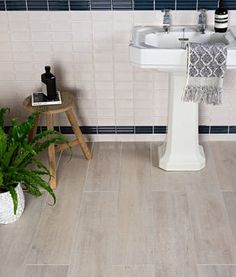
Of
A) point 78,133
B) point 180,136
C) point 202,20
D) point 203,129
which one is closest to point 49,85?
point 78,133

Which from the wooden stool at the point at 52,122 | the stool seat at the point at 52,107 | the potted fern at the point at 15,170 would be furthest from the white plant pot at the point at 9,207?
the stool seat at the point at 52,107

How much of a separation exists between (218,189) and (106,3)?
51.4 inches

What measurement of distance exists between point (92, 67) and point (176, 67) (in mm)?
749

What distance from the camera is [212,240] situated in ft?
8.02

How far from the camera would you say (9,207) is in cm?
256

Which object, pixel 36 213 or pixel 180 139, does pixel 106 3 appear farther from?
pixel 36 213

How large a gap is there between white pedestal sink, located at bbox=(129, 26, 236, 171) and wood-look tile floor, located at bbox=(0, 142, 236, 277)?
99 millimetres

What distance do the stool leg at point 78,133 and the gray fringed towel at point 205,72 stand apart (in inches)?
29.5

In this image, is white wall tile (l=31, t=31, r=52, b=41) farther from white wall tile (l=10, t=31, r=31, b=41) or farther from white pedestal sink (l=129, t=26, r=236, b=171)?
white pedestal sink (l=129, t=26, r=236, b=171)

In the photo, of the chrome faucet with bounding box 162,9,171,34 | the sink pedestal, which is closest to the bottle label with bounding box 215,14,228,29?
the chrome faucet with bounding box 162,9,171,34

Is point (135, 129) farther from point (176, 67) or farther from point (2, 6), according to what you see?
point (2, 6)

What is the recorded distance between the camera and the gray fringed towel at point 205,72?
2.49m

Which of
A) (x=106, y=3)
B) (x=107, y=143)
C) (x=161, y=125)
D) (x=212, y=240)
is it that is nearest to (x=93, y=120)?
(x=107, y=143)

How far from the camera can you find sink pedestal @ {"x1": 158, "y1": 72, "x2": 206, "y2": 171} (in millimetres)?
2869
